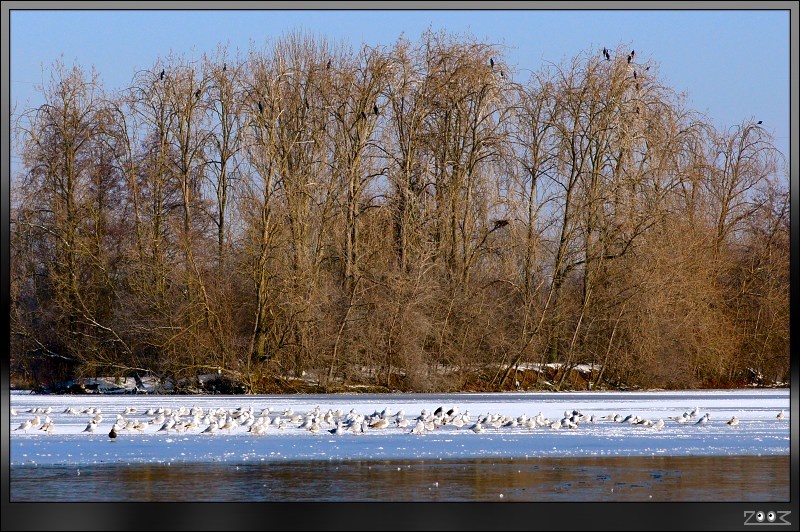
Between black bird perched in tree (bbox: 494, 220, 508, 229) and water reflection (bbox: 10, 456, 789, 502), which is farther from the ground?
black bird perched in tree (bbox: 494, 220, 508, 229)

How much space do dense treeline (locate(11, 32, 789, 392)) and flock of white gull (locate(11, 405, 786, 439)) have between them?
961 centimetres

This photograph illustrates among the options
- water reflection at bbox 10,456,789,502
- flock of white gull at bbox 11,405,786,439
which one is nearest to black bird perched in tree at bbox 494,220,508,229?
flock of white gull at bbox 11,405,786,439

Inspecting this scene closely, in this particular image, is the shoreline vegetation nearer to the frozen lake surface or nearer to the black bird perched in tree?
the black bird perched in tree

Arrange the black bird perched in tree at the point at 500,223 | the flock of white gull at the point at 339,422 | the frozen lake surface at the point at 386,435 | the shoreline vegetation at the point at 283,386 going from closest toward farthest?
the frozen lake surface at the point at 386,435
the flock of white gull at the point at 339,422
the shoreline vegetation at the point at 283,386
the black bird perched in tree at the point at 500,223

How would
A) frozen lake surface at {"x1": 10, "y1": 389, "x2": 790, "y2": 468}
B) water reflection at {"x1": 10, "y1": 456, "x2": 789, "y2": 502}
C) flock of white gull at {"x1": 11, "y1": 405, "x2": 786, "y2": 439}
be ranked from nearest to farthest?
water reflection at {"x1": 10, "y1": 456, "x2": 789, "y2": 502} < frozen lake surface at {"x1": 10, "y1": 389, "x2": 790, "y2": 468} < flock of white gull at {"x1": 11, "y1": 405, "x2": 786, "y2": 439}

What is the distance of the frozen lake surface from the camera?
1427 cm

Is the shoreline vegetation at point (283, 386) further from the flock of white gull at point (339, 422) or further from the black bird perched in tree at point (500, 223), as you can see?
the flock of white gull at point (339, 422)

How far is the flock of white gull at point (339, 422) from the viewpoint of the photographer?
17031 millimetres

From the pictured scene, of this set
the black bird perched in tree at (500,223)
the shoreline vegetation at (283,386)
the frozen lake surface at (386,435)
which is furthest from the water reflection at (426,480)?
the black bird perched in tree at (500,223)

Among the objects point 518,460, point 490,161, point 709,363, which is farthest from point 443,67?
point 518,460

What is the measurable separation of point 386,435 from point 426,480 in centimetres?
477

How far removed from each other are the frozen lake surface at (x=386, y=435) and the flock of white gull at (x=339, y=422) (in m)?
0.04

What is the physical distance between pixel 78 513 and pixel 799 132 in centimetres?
746

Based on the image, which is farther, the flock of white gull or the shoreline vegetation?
the shoreline vegetation
